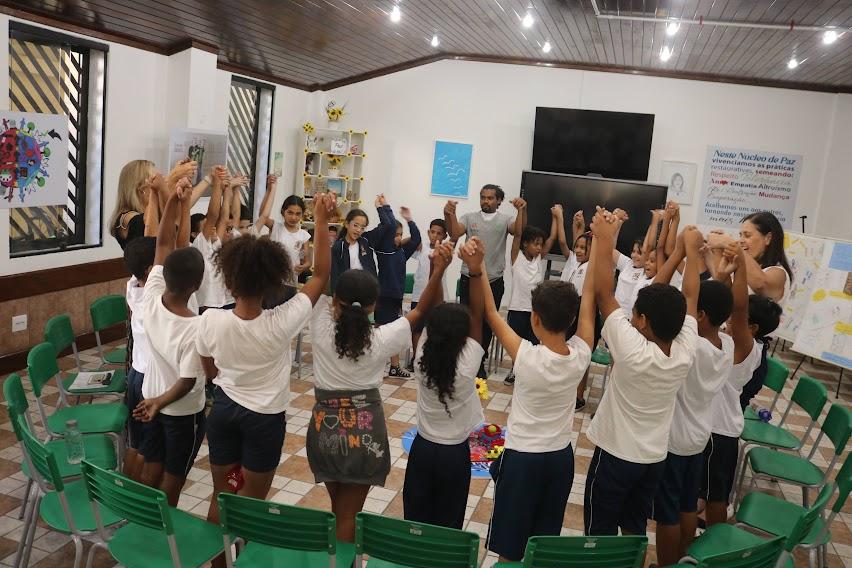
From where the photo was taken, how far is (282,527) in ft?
7.66

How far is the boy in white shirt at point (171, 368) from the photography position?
279 cm

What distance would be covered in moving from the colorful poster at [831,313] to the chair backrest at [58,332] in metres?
6.92

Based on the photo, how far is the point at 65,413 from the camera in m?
3.70

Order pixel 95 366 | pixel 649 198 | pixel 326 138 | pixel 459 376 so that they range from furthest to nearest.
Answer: pixel 326 138, pixel 649 198, pixel 95 366, pixel 459 376

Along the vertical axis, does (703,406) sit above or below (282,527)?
above

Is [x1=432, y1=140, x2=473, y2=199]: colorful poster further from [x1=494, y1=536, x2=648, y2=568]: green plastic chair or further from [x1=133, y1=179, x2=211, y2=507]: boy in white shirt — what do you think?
[x1=494, y1=536, x2=648, y2=568]: green plastic chair

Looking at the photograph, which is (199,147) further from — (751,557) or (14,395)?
(751,557)

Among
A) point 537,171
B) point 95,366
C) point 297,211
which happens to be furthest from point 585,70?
point 95,366

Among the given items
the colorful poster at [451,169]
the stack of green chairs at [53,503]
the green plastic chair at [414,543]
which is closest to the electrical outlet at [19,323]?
the stack of green chairs at [53,503]

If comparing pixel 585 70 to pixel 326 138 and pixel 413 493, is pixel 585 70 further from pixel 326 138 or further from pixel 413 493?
pixel 413 493

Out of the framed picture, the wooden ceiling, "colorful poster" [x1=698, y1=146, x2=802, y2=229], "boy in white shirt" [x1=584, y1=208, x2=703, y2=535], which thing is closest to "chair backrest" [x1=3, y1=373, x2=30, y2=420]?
"boy in white shirt" [x1=584, y1=208, x2=703, y2=535]

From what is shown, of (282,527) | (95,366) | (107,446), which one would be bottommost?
(95,366)

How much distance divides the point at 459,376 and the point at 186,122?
542 centimetres

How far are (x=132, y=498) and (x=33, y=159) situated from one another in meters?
4.21
